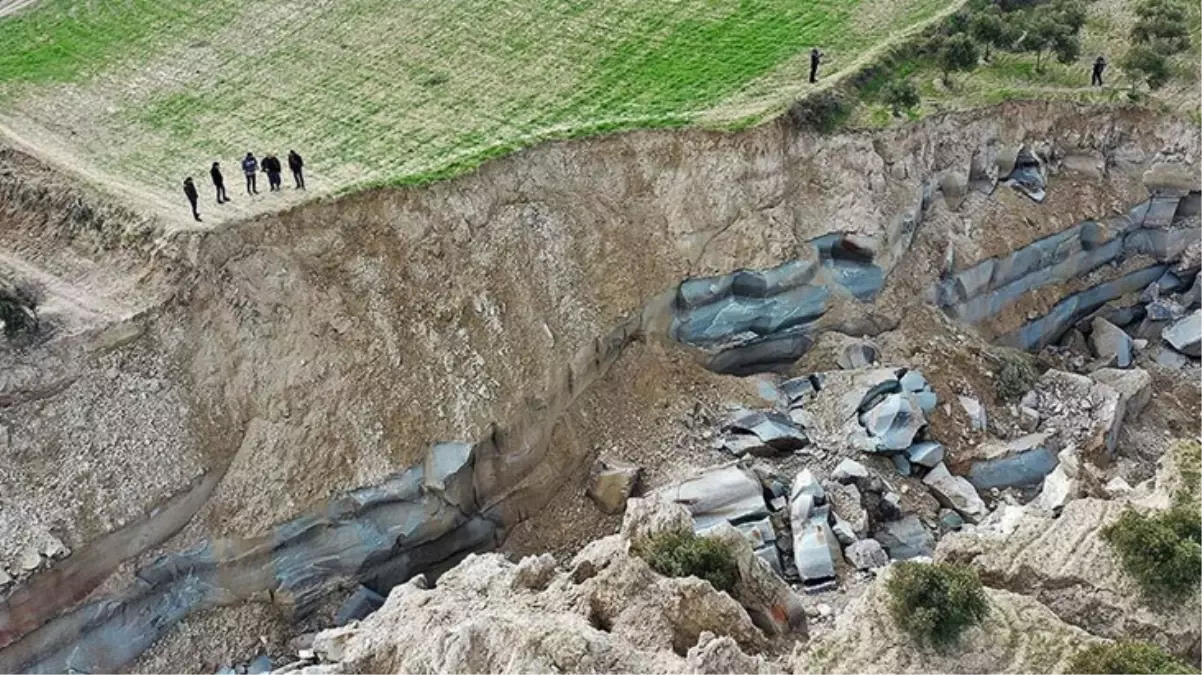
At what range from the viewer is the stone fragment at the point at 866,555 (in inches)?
1086

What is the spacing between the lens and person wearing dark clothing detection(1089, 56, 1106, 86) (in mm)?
39219

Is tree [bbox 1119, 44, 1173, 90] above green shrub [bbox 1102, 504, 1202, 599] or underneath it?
above

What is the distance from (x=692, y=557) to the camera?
22953 mm

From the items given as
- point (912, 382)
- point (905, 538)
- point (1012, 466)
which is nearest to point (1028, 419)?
point (1012, 466)

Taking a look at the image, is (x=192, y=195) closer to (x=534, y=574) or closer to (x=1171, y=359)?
(x=534, y=574)

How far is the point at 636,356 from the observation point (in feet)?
109

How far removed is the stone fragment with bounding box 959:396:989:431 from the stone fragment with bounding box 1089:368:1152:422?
4.19 m

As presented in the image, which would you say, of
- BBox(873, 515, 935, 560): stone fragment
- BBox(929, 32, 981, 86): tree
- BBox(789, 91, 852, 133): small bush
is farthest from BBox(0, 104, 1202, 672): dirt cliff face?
BBox(873, 515, 935, 560): stone fragment

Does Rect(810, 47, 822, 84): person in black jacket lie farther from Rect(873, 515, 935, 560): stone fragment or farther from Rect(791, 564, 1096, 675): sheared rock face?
Rect(791, 564, 1096, 675): sheared rock face

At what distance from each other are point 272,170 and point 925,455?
63.9 ft

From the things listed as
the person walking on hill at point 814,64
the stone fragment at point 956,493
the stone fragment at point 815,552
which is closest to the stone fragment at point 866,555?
the stone fragment at point 815,552

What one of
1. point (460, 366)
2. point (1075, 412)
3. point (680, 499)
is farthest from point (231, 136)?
point (1075, 412)

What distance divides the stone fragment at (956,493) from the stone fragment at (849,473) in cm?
219

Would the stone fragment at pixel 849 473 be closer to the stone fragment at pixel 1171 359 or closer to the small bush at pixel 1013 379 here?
the small bush at pixel 1013 379
